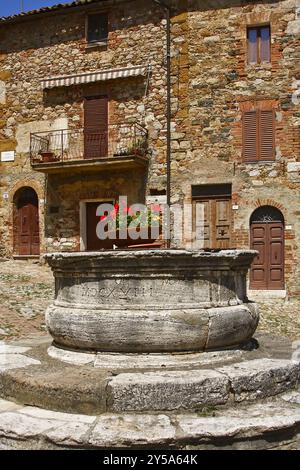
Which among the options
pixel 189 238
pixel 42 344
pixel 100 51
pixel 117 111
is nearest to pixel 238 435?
pixel 42 344

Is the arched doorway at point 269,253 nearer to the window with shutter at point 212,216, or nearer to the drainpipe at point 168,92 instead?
the window with shutter at point 212,216

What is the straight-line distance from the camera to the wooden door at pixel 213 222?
596 inches

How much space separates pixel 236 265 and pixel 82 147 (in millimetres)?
13006

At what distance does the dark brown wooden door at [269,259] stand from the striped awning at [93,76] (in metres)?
6.09

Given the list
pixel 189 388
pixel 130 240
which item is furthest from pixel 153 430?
pixel 130 240

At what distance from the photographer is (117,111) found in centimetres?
1659

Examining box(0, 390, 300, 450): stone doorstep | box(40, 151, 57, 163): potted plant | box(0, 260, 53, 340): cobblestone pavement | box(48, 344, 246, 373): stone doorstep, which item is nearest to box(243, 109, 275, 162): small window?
box(40, 151, 57, 163): potted plant

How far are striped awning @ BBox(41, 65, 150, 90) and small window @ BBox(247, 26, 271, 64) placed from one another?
3155 mm

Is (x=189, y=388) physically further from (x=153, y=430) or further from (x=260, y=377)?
(x=260, y=377)

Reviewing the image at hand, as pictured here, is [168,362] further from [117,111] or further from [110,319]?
[117,111]

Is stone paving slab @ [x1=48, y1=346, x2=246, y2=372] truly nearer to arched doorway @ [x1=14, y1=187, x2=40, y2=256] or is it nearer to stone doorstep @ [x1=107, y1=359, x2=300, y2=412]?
stone doorstep @ [x1=107, y1=359, x2=300, y2=412]

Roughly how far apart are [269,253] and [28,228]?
26.7 feet

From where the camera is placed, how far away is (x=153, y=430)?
3428mm

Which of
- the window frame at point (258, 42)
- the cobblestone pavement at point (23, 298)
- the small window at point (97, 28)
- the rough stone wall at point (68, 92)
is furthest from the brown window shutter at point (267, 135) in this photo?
the cobblestone pavement at point (23, 298)
